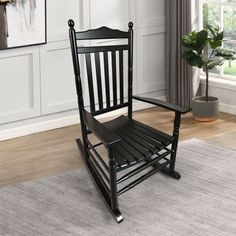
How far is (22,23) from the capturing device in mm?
5273

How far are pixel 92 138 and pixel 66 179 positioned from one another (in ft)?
2.99

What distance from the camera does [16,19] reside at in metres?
5.22

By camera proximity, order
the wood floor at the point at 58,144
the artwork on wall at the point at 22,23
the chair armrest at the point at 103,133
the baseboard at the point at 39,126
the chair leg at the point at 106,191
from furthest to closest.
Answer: the baseboard at the point at 39,126
the artwork on wall at the point at 22,23
the wood floor at the point at 58,144
the chair leg at the point at 106,191
the chair armrest at the point at 103,133

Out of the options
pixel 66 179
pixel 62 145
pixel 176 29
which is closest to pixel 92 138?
pixel 62 145

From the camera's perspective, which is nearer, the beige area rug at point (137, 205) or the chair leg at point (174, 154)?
the beige area rug at point (137, 205)

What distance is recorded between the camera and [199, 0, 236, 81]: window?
5.95 m

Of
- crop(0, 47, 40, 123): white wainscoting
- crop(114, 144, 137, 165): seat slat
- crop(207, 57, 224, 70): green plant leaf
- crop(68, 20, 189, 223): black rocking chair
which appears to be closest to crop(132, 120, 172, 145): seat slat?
crop(68, 20, 189, 223): black rocking chair

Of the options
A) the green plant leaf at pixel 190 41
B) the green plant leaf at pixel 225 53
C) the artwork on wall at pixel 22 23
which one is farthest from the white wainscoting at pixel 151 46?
the artwork on wall at pixel 22 23

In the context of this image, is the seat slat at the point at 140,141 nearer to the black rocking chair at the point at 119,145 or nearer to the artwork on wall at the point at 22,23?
the black rocking chair at the point at 119,145

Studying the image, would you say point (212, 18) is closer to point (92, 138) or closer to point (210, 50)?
point (210, 50)

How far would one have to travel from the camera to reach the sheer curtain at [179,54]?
236 inches

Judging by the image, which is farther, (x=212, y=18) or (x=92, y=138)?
(x=212, y=18)

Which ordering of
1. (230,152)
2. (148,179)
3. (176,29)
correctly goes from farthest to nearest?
(176,29)
(230,152)
(148,179)

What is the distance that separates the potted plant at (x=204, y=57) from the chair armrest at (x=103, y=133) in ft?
5.72
